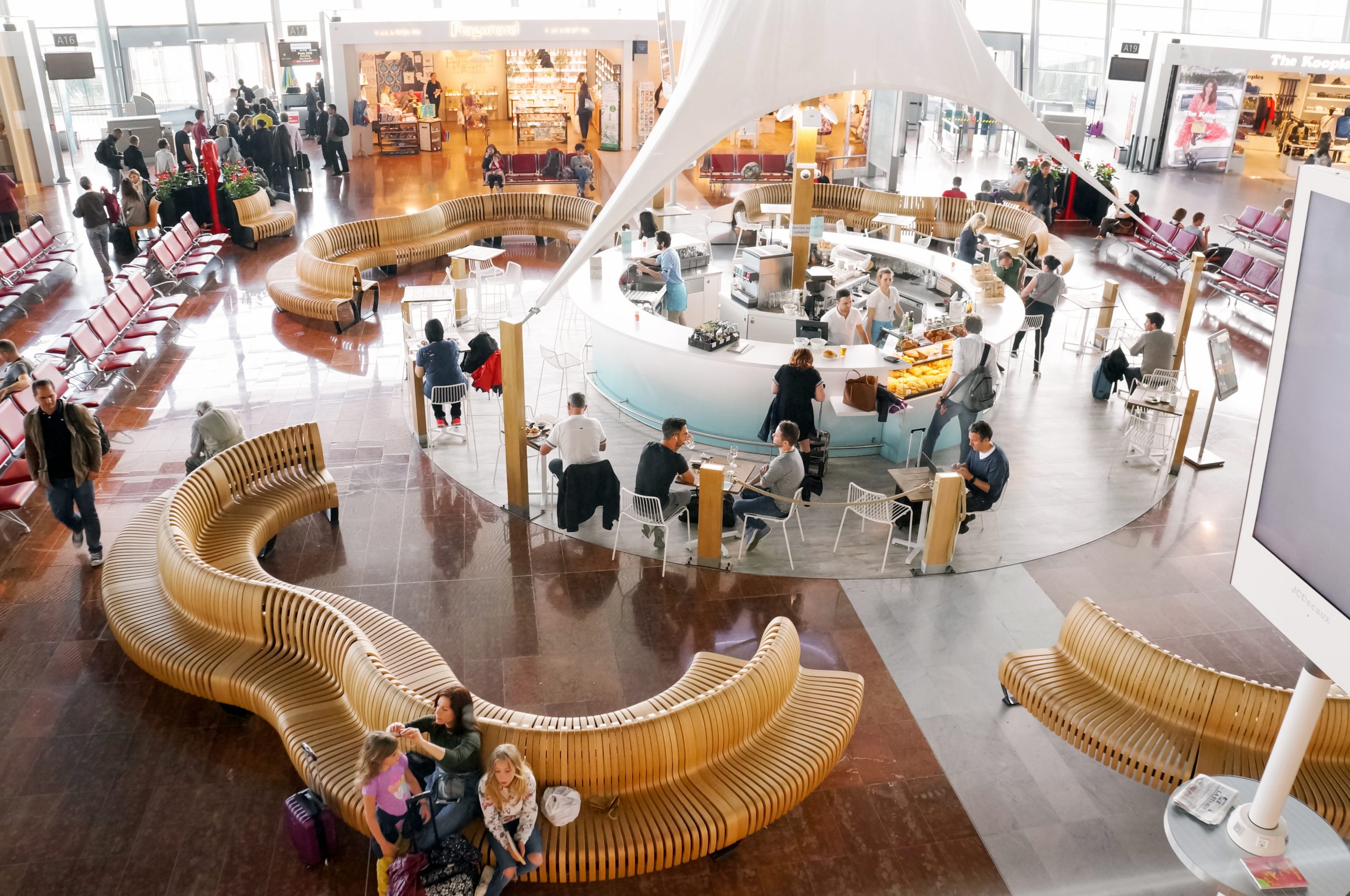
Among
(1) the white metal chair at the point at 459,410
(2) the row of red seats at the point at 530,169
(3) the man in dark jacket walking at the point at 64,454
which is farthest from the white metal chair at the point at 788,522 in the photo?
(2) the row of red seats at the point at 530,169

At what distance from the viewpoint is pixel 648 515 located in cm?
758

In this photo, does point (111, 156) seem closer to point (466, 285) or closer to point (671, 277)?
point (466, 285)

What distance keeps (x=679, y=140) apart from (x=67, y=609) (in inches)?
215

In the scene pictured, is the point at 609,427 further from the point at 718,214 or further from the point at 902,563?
the point at 718,214

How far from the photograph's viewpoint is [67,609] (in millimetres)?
7156

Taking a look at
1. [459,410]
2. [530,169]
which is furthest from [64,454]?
[530,169]

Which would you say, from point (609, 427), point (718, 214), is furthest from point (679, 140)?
point (718, 214)

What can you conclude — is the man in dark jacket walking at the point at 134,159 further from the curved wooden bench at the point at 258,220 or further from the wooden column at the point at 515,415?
the wooden column at the point at 515,415

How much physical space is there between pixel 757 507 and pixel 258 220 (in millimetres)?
11406

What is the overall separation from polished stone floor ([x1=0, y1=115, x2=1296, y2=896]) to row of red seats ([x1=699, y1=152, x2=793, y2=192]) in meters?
11.6

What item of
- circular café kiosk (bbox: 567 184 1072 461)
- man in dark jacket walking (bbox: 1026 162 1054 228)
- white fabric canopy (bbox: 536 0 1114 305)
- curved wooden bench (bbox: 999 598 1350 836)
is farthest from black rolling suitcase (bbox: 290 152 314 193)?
curved wooden bench (bbox: 999 598 1350 836)

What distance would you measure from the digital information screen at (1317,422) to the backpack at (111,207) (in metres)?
16.1

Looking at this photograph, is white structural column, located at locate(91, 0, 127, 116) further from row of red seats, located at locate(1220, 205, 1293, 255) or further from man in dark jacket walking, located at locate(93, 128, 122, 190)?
row of red seats, located at locate(1220, 205, 1293, 255)

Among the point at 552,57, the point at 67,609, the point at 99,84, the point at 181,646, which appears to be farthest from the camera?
the point at 552,57
